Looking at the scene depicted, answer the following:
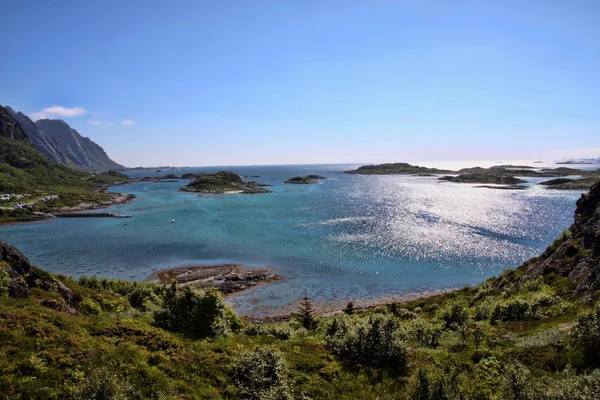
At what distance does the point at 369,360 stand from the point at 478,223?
344ft

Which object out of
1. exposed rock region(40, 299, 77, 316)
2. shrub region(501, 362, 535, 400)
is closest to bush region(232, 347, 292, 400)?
shrub region(501, 362, 535, 400)

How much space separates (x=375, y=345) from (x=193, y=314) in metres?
14.2

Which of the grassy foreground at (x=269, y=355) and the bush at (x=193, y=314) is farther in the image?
the bush at (x=193, y=314)

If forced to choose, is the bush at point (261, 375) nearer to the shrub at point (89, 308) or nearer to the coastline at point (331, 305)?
the shrub at point (89, 308)

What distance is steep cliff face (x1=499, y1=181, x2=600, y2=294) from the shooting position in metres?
33.3

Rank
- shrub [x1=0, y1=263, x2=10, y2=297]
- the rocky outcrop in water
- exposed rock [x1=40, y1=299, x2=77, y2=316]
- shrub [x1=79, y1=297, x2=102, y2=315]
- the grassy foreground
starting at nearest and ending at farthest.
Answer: the grassy foreground < shrub [x1=0, y1=263, x2=10, y2=297] < the rocky outcrop in water < exposed rock [x1=40, y1=299, x2=77, y2=316] < shrub [x1=79, y1=297, x2=102, y2=315]

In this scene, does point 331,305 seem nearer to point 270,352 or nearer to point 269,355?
point 270,352

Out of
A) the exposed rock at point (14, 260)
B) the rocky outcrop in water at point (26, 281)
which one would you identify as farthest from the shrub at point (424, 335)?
the exposed rock at point (14, 260)

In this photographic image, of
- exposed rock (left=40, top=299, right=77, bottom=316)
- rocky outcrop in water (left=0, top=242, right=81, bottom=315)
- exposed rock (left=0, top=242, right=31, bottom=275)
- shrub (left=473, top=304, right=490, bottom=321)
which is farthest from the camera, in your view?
shrub (left=473, top=304, right=490, bottom=321)

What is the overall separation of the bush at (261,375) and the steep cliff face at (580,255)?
1301 inches

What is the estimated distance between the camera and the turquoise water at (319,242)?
62312 mm

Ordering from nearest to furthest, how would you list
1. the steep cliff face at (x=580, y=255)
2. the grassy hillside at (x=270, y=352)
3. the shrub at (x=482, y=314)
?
the grassy hillside at (x=270, y=352), the shrub at (x=482, y=314), the steep cliff face at (x=580, y=255)

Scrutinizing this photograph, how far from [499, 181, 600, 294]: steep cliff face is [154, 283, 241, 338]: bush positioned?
118ft

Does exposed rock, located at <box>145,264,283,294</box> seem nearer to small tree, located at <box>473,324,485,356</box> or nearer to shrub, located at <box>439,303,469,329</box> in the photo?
shrub, located at <box>439,303,469,329</box>
